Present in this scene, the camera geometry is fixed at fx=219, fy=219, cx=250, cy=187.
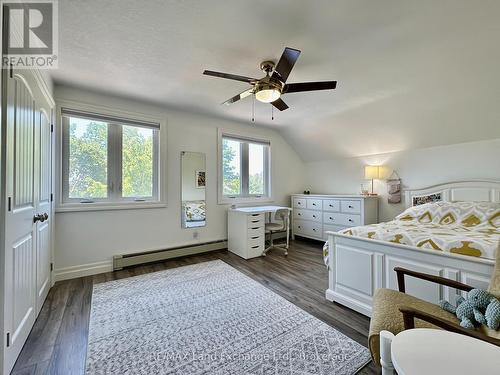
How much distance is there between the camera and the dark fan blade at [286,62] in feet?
5.44

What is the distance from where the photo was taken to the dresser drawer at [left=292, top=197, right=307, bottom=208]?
4801 mm

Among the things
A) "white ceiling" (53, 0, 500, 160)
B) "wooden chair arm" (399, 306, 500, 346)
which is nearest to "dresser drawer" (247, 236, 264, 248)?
"white ceiling" (53, 0, 500, 160)

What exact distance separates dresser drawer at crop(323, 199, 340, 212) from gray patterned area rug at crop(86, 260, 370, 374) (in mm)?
2378

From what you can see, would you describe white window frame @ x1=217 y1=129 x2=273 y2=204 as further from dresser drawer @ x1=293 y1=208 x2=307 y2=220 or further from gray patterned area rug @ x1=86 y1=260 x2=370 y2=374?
gray patterned area rug @ x1=86 y1=260 x2=370 y2=374

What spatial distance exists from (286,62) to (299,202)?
3512 millimetres

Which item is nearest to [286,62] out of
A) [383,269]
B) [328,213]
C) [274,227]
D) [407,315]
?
[407,315]

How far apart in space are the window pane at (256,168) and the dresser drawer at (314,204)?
104 centimetres

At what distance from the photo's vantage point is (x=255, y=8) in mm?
1589

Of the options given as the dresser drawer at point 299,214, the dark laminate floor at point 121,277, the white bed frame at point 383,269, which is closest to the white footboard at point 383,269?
the white bed frame at point 383,269

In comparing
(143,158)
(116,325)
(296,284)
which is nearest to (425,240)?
(296,284)

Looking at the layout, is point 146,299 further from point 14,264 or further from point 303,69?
point 303,69

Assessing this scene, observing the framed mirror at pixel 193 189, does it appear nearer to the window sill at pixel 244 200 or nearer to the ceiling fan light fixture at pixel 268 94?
the window sill at pixel 244 200

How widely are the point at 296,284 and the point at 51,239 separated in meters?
2.99

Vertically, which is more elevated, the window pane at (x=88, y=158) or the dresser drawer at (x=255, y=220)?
the window pane at (x=88, y=158)
